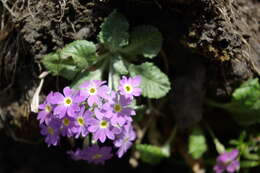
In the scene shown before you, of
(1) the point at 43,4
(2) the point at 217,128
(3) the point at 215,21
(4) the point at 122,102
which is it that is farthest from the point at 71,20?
(2) the point at 217,128

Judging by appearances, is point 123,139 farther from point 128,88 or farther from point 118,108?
point 128,88

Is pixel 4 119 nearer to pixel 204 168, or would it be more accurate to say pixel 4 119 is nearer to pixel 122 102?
pixel 122 102

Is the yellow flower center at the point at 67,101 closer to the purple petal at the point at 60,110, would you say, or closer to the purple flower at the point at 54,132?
the purple petal at the point at 60,110

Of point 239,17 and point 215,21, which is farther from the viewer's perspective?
point 239,17

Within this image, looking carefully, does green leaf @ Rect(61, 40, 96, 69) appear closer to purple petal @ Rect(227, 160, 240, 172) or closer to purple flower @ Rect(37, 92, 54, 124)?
purple flower @ Rect(37, 92, 54, 124)

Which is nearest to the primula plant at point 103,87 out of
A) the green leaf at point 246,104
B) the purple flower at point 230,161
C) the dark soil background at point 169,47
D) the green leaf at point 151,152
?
the dark soil background at point 169,47

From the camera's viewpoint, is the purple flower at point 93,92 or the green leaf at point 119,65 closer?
the purple flower at point 93,92
